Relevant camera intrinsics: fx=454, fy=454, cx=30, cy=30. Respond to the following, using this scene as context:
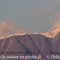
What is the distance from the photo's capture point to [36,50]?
143ft

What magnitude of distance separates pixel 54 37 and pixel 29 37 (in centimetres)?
261

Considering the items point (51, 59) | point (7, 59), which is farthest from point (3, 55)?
point (51, 59)

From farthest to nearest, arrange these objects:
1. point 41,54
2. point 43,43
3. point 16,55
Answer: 1. point 43,43
2. point 41,54
3. point 16,55

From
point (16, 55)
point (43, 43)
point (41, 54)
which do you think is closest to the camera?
point (16, 55)

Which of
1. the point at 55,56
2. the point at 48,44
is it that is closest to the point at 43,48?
the point at 48,44

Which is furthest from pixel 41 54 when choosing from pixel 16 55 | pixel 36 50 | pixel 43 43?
pixel 16 55

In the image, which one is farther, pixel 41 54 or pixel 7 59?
pixel 41 54

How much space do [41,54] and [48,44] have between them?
2.79m

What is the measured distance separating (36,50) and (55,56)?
622 centimetres

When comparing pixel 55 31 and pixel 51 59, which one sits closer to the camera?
pixel 51 59

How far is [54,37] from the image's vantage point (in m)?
45.5

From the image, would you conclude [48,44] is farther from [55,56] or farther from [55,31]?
[55,56]

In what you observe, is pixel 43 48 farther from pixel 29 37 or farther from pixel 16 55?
pixel 16 55

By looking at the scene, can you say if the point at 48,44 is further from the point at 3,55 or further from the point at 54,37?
the point at 3,55
